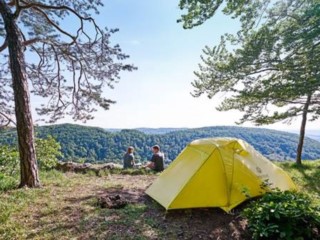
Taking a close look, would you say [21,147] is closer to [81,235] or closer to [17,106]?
[17,106]

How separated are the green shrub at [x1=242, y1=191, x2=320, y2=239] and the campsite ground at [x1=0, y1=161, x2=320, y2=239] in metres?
0.50

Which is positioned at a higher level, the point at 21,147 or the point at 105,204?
the point at 21,147

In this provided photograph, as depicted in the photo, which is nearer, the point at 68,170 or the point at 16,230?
the point at 16,230

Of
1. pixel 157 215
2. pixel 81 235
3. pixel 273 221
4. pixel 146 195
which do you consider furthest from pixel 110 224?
pixel 273 221

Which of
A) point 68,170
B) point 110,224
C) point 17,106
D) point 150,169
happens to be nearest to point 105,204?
point 110,224

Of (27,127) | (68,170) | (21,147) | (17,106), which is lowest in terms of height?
(68,170)

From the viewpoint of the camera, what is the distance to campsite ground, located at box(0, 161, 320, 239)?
446 cm

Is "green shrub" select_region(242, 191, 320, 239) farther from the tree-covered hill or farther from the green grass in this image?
the tree-covered hill

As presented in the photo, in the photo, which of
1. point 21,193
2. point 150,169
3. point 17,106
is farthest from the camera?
point 150,169

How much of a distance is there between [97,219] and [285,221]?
2975mm

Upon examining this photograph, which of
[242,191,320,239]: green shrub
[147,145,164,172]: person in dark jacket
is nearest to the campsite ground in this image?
[242,191,320,239]: green shrub

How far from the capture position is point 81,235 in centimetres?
438

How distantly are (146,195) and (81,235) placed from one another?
2.38m

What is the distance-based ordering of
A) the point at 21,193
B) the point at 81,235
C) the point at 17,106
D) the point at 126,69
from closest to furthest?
the point at 81,235, the point at 21,193, the point at 17,106, the point at 126,69
